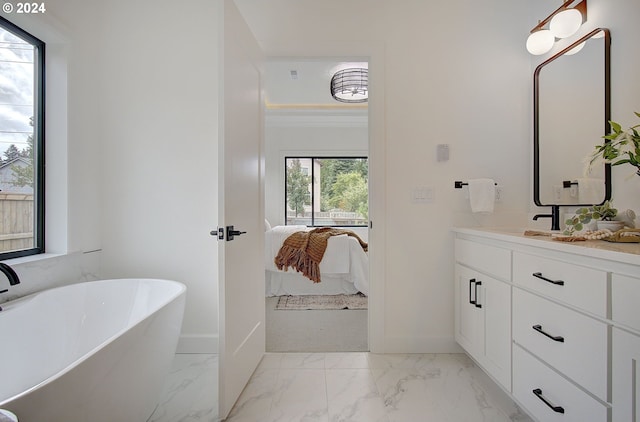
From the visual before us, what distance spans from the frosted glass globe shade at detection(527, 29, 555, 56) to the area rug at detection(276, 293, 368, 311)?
2.49 meters

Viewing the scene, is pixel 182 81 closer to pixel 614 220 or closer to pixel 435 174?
pixel 435 174

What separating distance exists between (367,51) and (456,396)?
2.22m

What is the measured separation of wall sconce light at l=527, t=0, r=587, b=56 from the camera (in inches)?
72.3

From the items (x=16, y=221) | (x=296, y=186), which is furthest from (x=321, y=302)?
(x=296, y=186)

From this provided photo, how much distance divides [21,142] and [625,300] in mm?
2912

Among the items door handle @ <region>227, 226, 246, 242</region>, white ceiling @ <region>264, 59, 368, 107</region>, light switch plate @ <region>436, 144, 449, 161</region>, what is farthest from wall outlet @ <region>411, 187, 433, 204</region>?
white ceiling @ <region>264, 59, 368, 107</region>

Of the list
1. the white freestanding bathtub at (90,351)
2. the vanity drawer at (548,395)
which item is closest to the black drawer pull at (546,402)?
the vanity drawer at (548,395)

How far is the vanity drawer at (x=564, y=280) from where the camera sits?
3.55 ft

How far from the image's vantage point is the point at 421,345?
2244 mm

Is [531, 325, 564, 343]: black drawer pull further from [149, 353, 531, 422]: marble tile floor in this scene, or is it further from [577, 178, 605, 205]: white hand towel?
[577, 178, 605, 205]: white hand towel

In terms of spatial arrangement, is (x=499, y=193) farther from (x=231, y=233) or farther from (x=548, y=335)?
(x=231, y=233)

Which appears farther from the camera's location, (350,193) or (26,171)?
(350,193)

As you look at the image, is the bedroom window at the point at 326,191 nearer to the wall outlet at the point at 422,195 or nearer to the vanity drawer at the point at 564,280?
the wall outlet at the point at 422,195

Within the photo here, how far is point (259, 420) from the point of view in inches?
60.7
